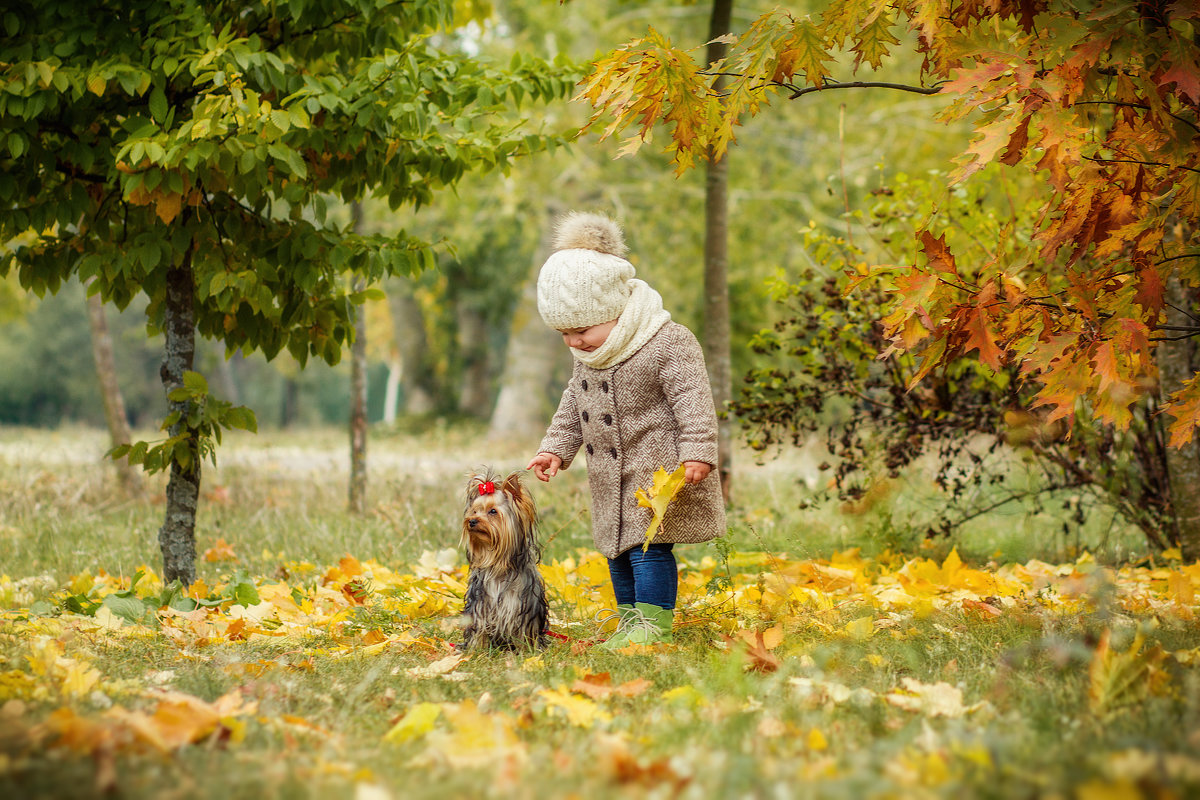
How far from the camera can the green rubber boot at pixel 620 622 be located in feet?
10.6

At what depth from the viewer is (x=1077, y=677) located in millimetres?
2566

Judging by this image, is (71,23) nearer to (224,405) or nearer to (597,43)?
(224,405)

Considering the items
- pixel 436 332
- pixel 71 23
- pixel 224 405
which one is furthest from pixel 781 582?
pixel 436 332

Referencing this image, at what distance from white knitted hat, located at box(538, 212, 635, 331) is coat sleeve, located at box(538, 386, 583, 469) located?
387 millimetres

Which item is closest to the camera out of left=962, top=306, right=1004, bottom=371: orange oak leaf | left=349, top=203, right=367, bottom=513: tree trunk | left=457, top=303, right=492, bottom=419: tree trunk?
left=962, top=306, right=1004, bottom=371: orange oak leaf

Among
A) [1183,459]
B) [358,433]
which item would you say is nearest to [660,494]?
[1183,459]

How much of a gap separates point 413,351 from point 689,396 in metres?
18.1

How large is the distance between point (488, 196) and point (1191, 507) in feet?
39.0

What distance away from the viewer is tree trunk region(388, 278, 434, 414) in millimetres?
20375

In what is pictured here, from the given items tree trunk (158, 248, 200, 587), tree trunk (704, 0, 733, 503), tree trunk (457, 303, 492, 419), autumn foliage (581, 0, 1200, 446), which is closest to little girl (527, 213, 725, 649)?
autumn foliage (581, 0, 1200, 446)

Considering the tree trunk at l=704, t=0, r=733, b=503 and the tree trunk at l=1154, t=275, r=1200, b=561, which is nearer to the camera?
the tree trunk at l=1154, t=275, r=1200, b=561

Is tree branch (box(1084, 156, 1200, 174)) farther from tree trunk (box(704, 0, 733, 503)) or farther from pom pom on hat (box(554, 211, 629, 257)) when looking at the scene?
tree trunk (box(704, 0, 733, 503))

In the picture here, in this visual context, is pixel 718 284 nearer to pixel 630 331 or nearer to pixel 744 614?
pixel 630 331

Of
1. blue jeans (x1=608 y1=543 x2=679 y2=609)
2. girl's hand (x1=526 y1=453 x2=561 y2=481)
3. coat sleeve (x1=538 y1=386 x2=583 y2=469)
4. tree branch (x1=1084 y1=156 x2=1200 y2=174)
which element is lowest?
blue jeans (x1=608 y1=543 x2=679 y2=609)
